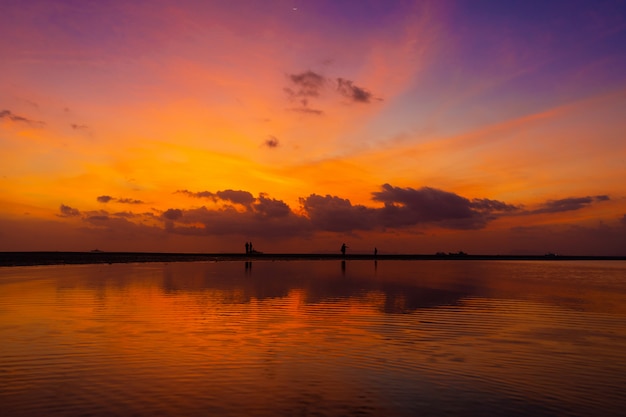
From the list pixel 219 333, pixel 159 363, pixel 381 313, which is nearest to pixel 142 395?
pixel 159 363

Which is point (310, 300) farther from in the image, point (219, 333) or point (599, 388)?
point (599, 388)

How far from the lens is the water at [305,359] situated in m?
15.5

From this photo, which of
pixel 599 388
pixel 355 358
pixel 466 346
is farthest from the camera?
pixel 466 346

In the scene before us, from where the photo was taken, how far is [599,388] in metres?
17.7

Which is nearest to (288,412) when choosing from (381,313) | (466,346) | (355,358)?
(355,358)

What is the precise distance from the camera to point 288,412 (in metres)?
14.7

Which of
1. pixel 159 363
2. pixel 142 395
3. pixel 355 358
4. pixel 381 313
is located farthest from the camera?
pixel 381 313

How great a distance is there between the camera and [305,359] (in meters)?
21.2

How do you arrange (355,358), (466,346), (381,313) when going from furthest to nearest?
1. (381,313)
2. (466,346)
3. (355,358)

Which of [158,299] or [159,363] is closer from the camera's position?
[159,363]

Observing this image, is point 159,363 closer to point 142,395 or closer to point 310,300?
point 142,395

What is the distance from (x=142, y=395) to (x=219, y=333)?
10322 mm

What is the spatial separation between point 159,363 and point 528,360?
13969 mm

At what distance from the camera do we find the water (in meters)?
15.5
